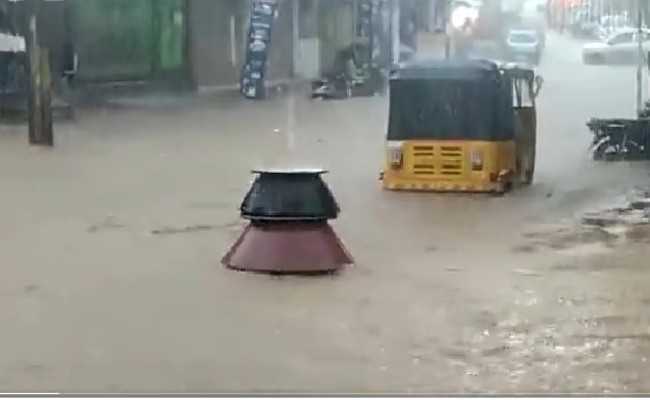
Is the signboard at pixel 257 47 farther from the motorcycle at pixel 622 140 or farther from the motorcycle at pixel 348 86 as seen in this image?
the motorcycle at pixel 622 140

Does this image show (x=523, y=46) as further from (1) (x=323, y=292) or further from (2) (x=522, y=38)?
(1) (x=323, y=292)

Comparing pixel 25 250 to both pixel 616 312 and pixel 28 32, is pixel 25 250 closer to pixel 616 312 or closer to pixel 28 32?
pixel 616 312

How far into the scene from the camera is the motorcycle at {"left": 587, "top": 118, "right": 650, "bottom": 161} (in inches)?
851

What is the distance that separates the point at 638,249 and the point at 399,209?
3259mm

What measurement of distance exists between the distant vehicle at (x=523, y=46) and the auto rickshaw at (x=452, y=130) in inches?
1511

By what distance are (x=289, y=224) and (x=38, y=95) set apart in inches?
471

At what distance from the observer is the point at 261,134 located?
1021 inches

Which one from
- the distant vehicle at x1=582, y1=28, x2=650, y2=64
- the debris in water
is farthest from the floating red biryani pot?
the distant vehicle at x1=582, y1=28, x2=650, y2=64

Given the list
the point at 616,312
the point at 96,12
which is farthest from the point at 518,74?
the point at 96,12

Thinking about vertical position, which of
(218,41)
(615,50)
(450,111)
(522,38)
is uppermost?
(450,111)

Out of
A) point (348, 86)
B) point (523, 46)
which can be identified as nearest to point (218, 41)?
point (348, 86)

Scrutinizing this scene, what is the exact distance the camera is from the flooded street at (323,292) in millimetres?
8219

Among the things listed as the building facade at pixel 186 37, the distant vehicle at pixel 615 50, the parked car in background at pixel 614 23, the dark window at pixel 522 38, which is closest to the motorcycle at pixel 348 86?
the building facade at pixel 186 37

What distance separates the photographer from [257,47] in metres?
36.0
